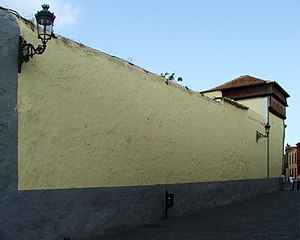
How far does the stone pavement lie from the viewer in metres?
8.07

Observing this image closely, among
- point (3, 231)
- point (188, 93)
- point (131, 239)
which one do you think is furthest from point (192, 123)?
point (3, 231)

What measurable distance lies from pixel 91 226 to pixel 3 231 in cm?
215

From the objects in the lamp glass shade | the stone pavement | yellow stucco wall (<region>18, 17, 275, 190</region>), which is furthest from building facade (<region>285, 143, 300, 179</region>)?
the lamp glass shade

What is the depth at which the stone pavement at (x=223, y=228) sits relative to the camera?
26.5 ft

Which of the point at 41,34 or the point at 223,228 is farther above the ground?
the point at 41,34

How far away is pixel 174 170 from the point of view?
11.2 meters

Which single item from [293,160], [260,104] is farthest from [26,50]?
[293,160]

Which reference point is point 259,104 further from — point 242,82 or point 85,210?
point 85,210

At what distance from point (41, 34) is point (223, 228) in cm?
621

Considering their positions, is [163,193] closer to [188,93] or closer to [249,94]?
[188,93]

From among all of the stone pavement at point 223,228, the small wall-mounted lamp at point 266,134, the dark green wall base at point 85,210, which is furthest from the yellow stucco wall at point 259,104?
the dark green wall base at point 85,210

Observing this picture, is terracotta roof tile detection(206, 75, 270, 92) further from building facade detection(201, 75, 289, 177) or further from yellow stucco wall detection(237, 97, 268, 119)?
yellow stucco wall detection(237, 97, 268, 119)

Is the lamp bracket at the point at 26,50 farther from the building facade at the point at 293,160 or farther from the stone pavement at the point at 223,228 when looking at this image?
the building facade at the point at 293,160

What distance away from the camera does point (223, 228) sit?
929 centimetres
